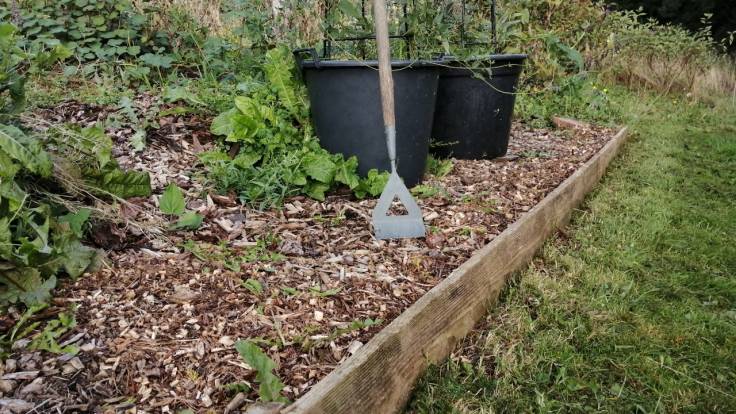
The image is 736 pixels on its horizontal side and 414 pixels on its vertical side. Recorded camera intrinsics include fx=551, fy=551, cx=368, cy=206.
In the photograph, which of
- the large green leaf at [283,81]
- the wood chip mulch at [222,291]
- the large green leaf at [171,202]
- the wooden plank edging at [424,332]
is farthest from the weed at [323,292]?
the large green leaf at [283,81]

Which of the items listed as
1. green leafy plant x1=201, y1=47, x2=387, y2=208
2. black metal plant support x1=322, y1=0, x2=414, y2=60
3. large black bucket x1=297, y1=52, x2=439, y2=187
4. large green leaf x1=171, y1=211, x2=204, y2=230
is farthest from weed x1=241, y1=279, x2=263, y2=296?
black metal plant support x1=322, y1=0, x2=414, y2=60

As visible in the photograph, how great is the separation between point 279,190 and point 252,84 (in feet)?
2.68

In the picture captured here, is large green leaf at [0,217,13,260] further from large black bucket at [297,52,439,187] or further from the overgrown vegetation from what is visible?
large black bucket at [297,52,439,187]

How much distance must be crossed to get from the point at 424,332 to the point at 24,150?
124 centimetres

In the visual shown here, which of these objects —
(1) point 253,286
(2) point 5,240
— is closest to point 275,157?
(1) point 253,286

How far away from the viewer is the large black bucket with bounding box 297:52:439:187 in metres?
2.40

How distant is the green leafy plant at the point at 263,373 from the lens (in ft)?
3.94

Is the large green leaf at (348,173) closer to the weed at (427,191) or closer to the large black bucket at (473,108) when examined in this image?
the weed at (427,191)

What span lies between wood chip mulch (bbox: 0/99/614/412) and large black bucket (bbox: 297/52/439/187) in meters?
0.21

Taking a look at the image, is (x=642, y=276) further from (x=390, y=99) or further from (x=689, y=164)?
(x=689, y=164)

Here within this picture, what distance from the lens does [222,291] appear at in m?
1.66

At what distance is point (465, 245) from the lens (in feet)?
7.07

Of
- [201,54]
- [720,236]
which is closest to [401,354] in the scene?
[720,236]

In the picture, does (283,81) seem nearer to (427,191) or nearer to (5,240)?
(427,191)
